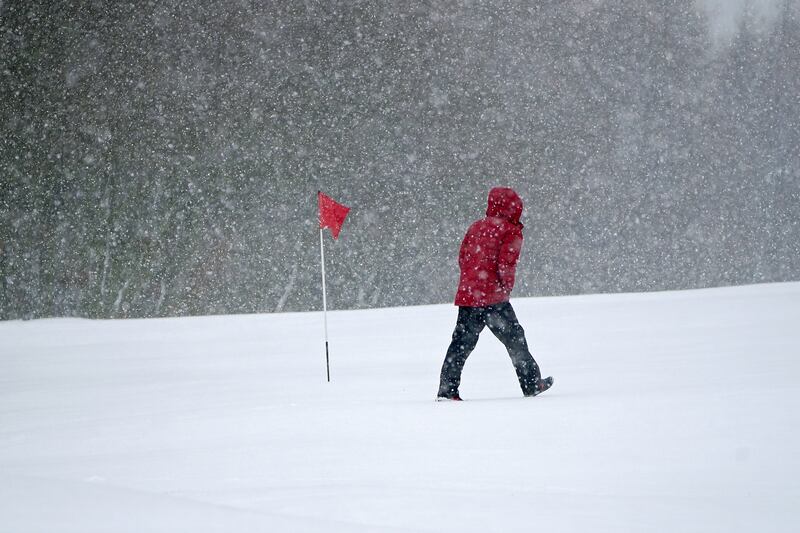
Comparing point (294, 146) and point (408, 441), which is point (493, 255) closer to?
point (408, 441)

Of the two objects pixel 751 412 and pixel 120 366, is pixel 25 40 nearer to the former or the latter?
pixel 120 366

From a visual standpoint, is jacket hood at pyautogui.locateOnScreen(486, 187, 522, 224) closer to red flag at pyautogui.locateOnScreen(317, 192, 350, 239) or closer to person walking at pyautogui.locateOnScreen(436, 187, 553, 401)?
person walking at pyautogui.locateOnScreen(436, 187, 553, 401)

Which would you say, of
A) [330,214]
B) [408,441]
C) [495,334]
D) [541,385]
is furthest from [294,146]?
[408,441]

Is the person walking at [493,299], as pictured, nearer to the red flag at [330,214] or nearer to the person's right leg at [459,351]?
the person's right leg at [459,351]

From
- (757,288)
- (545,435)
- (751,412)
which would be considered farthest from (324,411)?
(757,288)

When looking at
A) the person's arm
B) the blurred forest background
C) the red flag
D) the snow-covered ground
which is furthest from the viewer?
the blurred forest background

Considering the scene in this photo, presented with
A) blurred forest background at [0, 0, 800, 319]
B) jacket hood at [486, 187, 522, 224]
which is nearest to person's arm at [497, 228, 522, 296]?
jacket hood at [486, 187, 522, 224]

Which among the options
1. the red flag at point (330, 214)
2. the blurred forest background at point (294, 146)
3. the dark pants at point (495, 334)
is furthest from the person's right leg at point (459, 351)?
the blurred forest background at point (294, 146)

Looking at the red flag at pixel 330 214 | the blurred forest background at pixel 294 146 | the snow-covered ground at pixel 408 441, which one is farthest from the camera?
the blurred forest background at pixel 294 146

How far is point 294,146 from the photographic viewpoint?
14273 mm

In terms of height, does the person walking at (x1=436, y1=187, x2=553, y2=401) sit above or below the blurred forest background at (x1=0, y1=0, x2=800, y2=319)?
below

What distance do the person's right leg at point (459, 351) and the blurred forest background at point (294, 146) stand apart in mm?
8783

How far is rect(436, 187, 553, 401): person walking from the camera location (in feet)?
18.6

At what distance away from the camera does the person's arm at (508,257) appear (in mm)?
5648
